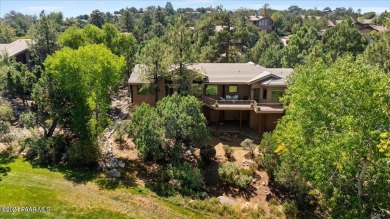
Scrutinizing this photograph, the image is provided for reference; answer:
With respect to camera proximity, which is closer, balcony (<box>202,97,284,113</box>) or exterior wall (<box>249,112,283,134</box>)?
balcony (<box>202,97,284,113</box>)

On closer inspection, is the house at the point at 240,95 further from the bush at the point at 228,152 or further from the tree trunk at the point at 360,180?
the tree trunk at the point at 360,180

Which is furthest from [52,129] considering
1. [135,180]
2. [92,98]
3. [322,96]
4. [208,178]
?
[322,96]

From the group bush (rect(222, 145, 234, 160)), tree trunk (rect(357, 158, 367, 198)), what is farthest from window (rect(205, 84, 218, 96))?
tree trunk (rect(357, 158, 367, 198))

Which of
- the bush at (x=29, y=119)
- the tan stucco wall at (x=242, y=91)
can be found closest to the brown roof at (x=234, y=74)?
the tan stucco wall at (x=242, y=91)

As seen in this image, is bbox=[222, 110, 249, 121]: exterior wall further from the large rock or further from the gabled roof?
the gabled roof

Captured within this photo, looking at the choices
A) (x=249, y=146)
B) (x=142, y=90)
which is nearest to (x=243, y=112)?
(x=249, y=146)

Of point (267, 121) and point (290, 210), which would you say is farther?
point (267, 121)

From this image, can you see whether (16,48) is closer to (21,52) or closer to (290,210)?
(21,52)
